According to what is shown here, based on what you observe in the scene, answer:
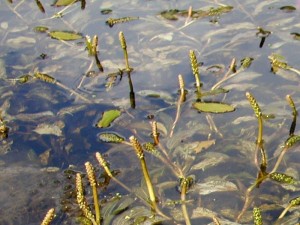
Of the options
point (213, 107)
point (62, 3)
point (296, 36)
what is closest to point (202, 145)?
point (213, 107)

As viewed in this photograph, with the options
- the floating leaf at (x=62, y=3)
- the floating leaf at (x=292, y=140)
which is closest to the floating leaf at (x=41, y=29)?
the floating leaf at (x=62, y=3)

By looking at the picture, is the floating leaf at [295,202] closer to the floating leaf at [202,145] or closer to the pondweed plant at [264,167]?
the pondweed plant at [264,167]

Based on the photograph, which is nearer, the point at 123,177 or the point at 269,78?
the point at 123,177

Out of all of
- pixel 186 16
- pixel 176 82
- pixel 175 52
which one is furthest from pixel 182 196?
pixel 186 16

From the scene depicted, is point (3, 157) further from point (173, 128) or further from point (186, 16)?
point (186, 16)

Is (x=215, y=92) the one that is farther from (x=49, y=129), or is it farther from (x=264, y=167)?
(x=49, y=129)

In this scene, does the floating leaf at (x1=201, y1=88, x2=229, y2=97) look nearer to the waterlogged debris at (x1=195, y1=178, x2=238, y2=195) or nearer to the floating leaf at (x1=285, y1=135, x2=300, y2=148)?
the floating leaf at (x1=285, y1=135, x2=300, y2=148)
